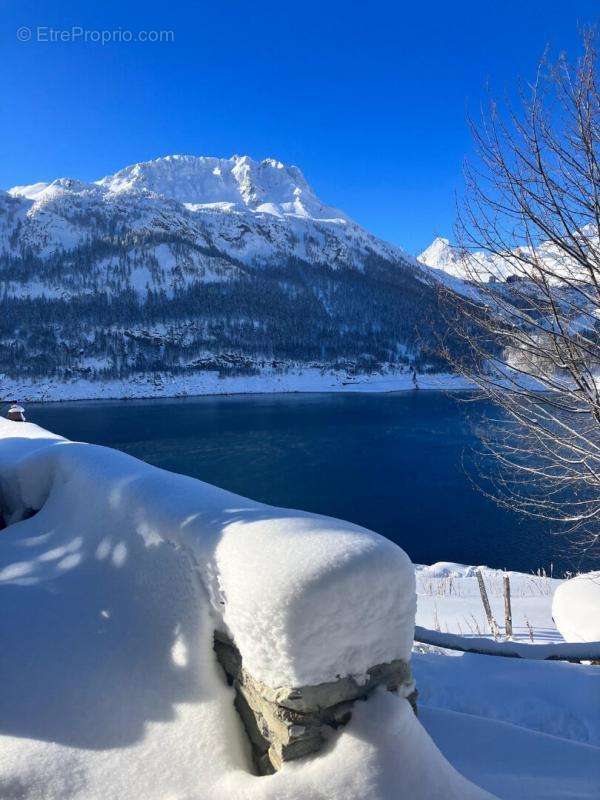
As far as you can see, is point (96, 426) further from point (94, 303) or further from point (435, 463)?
point (94, 303)

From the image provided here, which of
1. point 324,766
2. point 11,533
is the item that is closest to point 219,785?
point 324,766

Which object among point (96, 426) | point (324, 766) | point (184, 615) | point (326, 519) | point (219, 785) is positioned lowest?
point (96, 426)

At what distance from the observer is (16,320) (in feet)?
477

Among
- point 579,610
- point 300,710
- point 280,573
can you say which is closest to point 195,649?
point 300,710

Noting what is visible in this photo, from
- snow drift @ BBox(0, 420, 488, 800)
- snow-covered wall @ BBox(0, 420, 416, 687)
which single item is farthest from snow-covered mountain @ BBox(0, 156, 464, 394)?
snow drift @ BBox(0, 420, 488, 800)

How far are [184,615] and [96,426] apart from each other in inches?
2375

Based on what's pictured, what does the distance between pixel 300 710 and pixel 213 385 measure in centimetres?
11714

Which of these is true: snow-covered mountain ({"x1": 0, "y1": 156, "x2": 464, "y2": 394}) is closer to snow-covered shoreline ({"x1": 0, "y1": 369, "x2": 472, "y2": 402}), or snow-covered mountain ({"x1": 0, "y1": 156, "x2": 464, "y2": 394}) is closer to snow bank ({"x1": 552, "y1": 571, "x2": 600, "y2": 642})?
snow-covered shoreline ({"x1": 0, "y1": 369, "x2": 472, "y2": 402})

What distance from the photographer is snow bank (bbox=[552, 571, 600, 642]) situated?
682cm

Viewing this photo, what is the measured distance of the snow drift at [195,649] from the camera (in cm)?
265

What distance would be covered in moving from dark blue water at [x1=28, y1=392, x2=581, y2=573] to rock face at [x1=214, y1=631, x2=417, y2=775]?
5.93m

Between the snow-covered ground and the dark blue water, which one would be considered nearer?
the snow-covered ground

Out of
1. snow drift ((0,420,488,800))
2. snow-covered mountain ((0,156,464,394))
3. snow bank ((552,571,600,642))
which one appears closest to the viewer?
snow drift ((0,420,488,800))

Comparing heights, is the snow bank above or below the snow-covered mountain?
below
